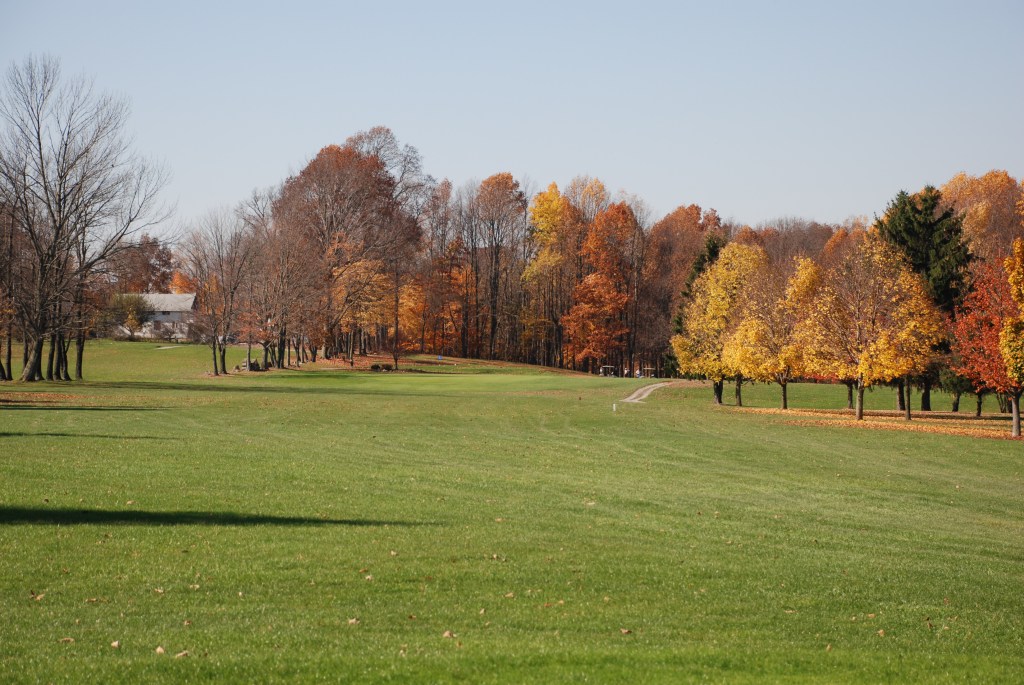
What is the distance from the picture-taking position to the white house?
111688mm

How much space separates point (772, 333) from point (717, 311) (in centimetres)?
526

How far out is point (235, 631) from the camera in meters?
8.78

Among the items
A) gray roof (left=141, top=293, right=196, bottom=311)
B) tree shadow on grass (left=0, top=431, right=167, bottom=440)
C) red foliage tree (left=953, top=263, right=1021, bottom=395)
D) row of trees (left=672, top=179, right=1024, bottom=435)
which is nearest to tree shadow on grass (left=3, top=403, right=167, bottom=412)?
tree shadow on grass (left=0, top=431, right=167, bottom=440)

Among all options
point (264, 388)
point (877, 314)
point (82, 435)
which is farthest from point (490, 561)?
point (264, 388)

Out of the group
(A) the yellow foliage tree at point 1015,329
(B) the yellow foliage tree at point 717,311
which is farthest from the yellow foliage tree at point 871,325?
(B) the yellow foliage tree at point 717,311

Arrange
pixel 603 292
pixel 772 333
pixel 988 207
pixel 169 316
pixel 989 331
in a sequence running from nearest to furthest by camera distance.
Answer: pixel 989 331 → pixel 772 333 → pixel 988 207 → pixel 603 292 → pixel 169 316

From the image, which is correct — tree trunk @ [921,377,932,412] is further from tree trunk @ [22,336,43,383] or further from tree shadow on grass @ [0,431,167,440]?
tree trunk @ [22,336,43,383]

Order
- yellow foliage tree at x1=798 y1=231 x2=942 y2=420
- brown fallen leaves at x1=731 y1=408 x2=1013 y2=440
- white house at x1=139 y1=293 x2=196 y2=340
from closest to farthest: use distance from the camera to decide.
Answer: brown fallen leaves at x1=731 y1=408 x2=1013 y2=440, yellow foliage tree at x1=798 y1=231 x2=942 y2=420, white house at x1=139 y1=293 x2=196 y2=340

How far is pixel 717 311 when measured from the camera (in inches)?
2110

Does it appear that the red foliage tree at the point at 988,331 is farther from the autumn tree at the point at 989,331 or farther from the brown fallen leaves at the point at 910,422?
the brown fallen leaves at the point at 910,422

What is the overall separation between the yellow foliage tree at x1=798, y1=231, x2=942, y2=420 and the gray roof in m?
96.7

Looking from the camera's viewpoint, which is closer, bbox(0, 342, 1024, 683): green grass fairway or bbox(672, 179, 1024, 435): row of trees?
bbox(0, 342, 1024, 683): green grass fairway

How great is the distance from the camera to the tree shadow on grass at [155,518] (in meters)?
14.0

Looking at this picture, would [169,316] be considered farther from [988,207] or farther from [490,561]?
[490,561]
